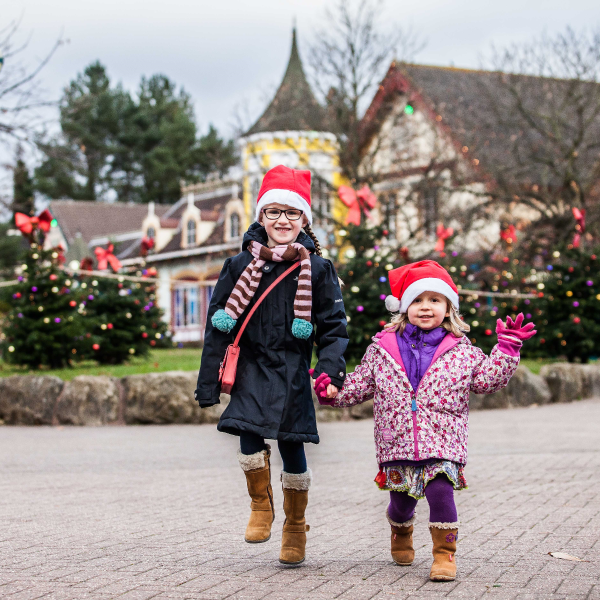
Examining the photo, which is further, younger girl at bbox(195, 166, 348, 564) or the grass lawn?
the grass lawn

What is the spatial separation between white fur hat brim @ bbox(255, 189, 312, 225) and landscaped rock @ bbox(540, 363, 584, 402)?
12.3 m

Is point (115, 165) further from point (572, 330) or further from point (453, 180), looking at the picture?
point (572, 330)

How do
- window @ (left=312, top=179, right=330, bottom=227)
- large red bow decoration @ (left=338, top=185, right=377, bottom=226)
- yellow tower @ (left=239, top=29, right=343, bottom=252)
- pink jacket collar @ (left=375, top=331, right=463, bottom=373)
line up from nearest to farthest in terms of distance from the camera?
pink jacket collar @ (left=375, top=331, right=463, bottom=373)
large red bow decoration @ (left=338, top=185, right=377, bottom=226)
window @ (left=312, top=179, right=330, bottom=227)
yellow tower @ (left=239, top=29, right=343, bottom=252)

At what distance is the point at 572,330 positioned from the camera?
60.4 feet

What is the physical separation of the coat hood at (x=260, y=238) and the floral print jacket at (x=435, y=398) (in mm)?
667

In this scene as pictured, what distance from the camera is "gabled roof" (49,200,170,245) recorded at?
51.8m

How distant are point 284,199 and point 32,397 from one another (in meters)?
9.21

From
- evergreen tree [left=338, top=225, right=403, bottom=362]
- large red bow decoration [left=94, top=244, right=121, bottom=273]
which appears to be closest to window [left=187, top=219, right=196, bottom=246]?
large red bow decoration [left=94, top=244, right=121, bottom=273]

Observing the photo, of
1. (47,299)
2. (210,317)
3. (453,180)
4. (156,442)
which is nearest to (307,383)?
(210,317)

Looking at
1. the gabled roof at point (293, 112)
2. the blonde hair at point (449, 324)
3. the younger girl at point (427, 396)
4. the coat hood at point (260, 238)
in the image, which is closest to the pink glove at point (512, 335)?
the younger girl at point (427, 396)

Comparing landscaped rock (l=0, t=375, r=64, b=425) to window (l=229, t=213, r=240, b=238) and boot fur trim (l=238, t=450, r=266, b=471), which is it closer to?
boot fur trim (l=238, t=450, r=266, b=471)

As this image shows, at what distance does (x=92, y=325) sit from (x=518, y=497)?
1058 cm

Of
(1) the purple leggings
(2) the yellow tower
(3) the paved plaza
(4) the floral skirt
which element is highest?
(2) the yellow tower

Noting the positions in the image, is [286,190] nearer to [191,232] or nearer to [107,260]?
[107,260]
